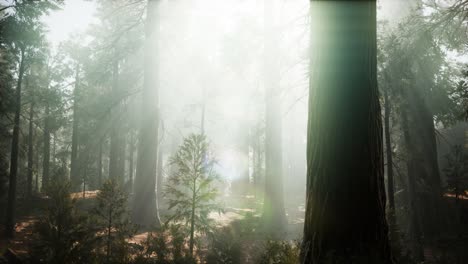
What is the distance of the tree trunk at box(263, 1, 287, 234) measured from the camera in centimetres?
1327

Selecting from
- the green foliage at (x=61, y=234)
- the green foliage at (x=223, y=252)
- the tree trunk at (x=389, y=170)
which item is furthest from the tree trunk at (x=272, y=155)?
the green foliage at (x=61, y=234)

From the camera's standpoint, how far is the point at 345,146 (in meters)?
2.77

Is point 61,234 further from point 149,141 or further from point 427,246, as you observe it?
point 427,246

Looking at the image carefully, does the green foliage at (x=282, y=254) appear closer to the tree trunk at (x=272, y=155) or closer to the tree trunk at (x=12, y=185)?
the tree trunk at (x=272, y=155)

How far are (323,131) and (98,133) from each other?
2156 centimetres

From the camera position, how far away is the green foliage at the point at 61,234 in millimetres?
6079

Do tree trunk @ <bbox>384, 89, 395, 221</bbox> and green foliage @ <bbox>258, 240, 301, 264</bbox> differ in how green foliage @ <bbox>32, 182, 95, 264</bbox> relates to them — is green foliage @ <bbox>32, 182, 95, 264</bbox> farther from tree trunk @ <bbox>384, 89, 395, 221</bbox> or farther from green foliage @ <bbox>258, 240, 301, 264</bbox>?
tree trunk @ <bbox>384, 89, 395, 221</bbox>

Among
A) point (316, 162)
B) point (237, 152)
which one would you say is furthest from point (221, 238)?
point (237, 152)

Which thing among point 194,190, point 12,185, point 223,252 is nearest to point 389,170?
point 223,252

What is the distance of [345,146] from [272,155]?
37.2 ft

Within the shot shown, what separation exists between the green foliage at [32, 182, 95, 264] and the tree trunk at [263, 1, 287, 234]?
27.5 feet

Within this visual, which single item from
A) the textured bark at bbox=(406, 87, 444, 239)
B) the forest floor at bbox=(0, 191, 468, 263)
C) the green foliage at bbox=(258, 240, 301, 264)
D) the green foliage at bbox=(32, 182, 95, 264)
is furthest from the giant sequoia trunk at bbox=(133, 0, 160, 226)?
the textured bark at bbox=(406, 87, 444, 239)

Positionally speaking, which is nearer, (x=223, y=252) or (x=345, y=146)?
(x=345, y=146)

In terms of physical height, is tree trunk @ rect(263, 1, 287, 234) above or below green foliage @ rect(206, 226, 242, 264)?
above
